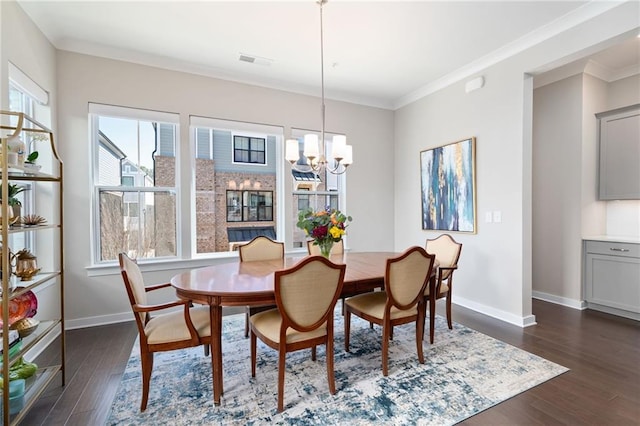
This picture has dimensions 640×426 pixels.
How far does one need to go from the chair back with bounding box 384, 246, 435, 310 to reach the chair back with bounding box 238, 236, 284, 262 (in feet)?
4.65

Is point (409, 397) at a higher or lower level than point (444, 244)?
lower

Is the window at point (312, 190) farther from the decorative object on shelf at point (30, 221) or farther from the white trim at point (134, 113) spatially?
the decorative object on shelf at point (30, 221)

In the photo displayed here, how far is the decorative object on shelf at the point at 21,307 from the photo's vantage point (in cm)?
178

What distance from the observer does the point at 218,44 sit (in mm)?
3133

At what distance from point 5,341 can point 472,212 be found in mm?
4225

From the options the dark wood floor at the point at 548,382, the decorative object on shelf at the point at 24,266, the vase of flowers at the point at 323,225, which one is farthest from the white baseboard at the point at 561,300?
the decorative object on shelf at the point at 24,266

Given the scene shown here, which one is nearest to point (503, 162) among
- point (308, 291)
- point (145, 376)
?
point (308, 291)

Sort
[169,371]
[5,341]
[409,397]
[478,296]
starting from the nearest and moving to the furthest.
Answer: [5,341], [409,397], [169,371], [478,296]

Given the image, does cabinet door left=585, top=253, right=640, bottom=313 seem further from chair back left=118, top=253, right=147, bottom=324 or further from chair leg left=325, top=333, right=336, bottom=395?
chair back left=118, top=253, right=147, bottom=324

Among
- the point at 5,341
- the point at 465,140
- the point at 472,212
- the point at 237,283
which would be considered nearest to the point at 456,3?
the point at 465,140

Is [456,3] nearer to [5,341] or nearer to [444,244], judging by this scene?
[444,244]

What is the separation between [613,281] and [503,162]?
1.92 metres

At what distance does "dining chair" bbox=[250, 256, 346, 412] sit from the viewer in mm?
1776

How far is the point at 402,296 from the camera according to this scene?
2.27 metres
